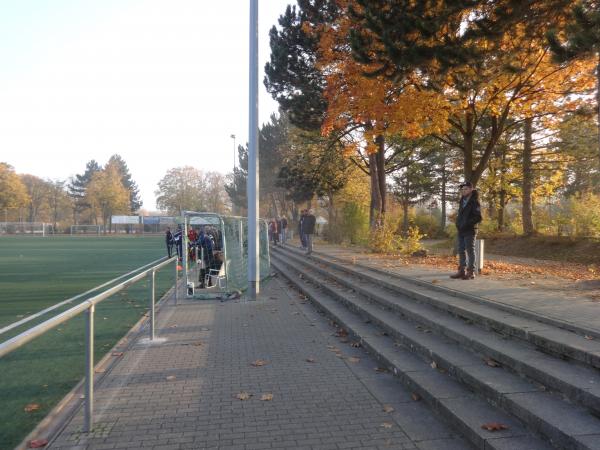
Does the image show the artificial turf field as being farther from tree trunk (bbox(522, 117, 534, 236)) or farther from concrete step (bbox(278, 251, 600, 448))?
tree trunk (bbox(522, 117, 534, 236))

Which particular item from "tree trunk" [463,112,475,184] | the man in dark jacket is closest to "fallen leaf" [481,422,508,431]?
the man in dark jacket

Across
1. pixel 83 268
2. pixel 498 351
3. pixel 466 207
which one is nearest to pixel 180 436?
pixel 498 351

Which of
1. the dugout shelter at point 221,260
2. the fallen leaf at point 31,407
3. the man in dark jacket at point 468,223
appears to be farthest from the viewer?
the dugout shelter at point 221,260

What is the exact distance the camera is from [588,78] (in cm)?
1293

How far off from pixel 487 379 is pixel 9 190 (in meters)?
83.6

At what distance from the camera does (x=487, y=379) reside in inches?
171

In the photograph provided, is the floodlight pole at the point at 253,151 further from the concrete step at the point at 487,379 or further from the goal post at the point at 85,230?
the goal post at the point at 85,230

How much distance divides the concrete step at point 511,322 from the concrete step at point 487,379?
0.52 feet

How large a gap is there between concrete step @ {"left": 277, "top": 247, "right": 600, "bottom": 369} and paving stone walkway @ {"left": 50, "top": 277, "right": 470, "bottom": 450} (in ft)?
4.46

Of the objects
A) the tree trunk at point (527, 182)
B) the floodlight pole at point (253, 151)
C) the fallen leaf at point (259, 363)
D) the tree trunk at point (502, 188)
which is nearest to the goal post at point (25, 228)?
the tree trunk at point (502, 188)

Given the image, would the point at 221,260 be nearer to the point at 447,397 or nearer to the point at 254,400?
the point at 254,400

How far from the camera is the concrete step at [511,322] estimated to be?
435 cm

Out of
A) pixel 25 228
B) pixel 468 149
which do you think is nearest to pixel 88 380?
pixel 468 149

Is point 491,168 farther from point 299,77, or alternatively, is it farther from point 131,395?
point 131,395
